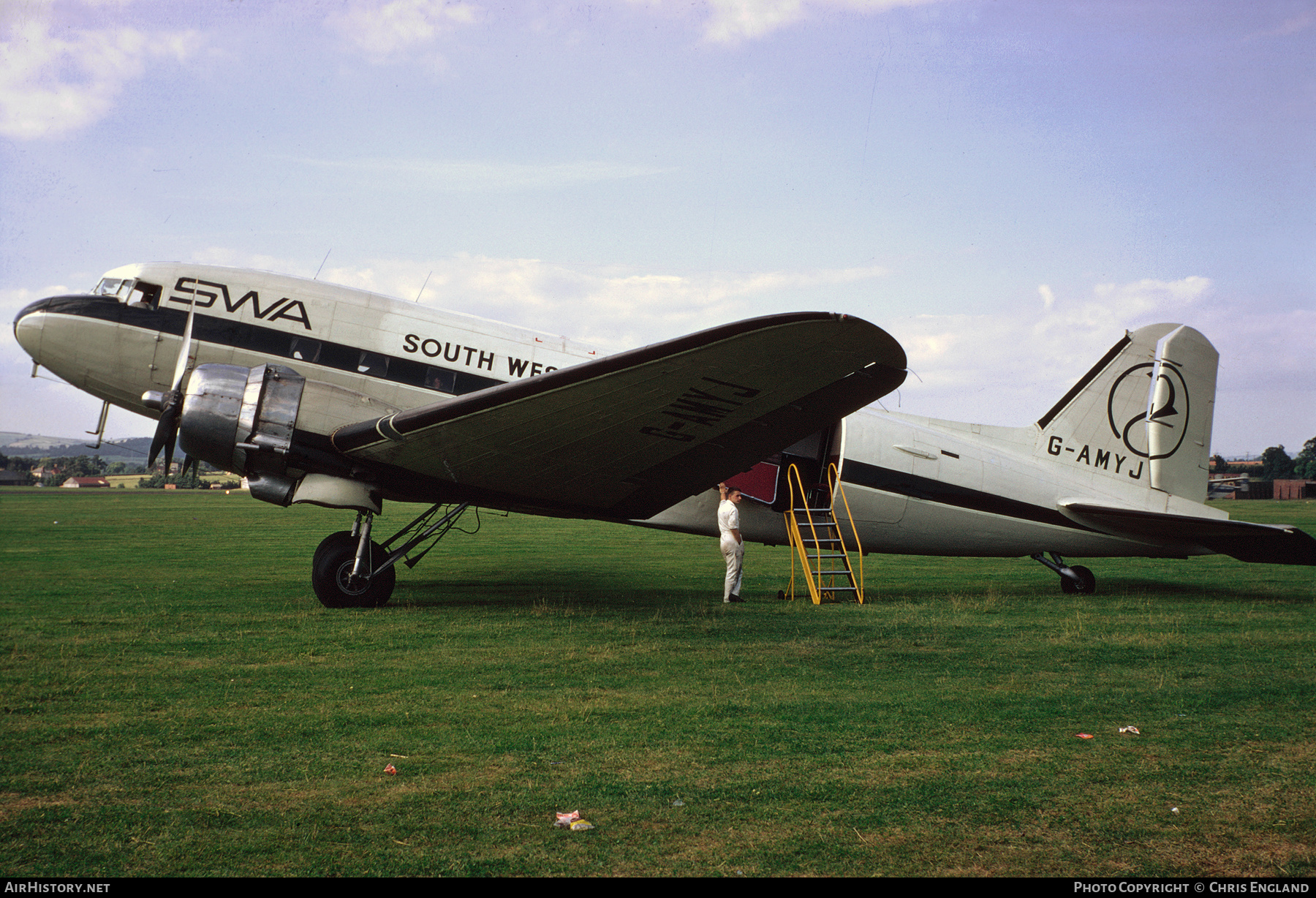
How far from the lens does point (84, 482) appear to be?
68.9 meters

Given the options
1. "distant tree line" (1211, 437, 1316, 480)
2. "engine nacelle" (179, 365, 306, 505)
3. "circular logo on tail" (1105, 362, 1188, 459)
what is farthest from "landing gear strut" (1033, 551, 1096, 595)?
"distant tree line" (1211, 437, 1316, 480)

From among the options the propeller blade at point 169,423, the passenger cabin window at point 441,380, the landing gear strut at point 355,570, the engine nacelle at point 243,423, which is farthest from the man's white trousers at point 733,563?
the propeller blade at point 169,423

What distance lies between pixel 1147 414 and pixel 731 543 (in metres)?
6.91

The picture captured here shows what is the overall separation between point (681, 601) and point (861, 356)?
497 cm

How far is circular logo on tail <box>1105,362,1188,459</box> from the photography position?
12156mm

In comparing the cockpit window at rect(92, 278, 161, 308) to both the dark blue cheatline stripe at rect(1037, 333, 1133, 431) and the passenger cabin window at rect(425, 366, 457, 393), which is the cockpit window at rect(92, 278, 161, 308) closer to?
the passenger cabin window at rect(425, 366, 457, 393)

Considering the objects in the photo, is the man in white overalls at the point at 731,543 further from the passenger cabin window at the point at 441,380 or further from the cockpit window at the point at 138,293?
the cockpit window at the point at 138,293

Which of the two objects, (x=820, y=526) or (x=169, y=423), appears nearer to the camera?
(x=169, y=423)

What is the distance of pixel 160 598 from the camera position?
948 centimetres

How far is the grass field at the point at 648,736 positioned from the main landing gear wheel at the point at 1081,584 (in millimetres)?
1658

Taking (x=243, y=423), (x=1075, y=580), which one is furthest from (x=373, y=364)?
(x=1075, y=580)

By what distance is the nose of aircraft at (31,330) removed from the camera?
31.4ft

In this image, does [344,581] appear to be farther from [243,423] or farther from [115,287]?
[115,287]

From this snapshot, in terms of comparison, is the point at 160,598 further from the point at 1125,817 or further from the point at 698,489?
the point at 1125,817
